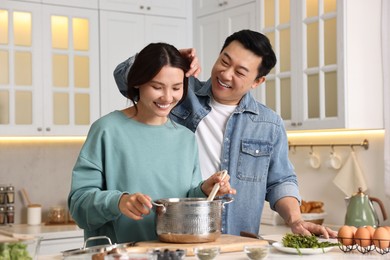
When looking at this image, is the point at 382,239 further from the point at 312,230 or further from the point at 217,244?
the point at 217,244

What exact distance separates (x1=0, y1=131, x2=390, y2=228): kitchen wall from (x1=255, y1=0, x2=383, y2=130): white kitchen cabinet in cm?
34

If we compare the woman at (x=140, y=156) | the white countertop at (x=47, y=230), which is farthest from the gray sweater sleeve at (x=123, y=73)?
the white countertop at (x=47, y=230)

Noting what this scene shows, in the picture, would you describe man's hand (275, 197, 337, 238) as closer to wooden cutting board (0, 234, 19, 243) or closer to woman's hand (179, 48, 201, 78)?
woman's hand (179, 48, 201, 78)

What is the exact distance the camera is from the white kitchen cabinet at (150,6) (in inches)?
199

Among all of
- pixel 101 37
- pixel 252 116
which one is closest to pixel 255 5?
pixel 101 37

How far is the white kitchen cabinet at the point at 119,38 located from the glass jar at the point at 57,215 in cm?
75

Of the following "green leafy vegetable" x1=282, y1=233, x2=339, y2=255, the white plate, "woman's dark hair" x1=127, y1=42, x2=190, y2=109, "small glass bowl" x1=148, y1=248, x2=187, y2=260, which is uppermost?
"woman's dark hair" x1=127, y1=42, x2=190, y2=109

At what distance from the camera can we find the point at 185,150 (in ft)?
7.68

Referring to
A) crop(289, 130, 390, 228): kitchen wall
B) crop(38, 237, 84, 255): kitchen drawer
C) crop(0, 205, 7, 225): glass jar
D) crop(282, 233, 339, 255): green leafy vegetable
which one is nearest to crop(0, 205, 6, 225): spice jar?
crop(0, 205, 7, 225): glass jar

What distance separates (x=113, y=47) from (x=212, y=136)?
245 cm

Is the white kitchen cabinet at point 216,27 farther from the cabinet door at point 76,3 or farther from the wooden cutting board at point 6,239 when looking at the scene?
the wooden cutting board at point 6,239

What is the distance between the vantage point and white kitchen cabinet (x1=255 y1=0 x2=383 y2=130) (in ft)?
13.5

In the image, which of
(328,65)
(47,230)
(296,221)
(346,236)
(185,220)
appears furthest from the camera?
(47,230)

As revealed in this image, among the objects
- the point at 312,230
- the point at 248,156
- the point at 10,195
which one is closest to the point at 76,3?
the point at 10,195
